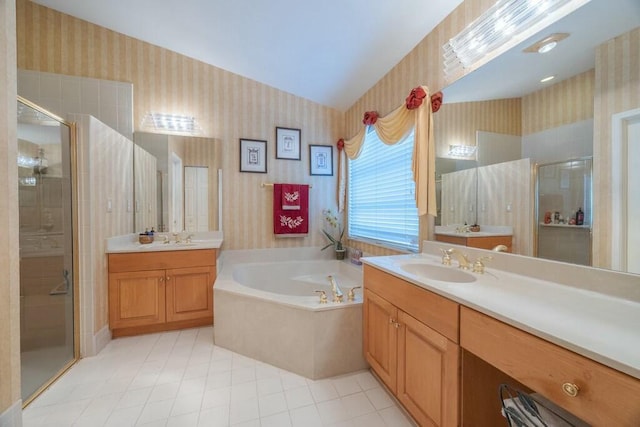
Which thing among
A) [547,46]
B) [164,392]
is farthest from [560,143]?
[164,392]

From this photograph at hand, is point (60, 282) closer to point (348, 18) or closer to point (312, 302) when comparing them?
point (312, 302)

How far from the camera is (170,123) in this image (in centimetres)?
268

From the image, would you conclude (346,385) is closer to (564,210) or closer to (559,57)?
(564,210)

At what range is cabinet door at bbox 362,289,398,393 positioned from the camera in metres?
1.39

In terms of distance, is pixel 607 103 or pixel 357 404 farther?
pixel 357 404

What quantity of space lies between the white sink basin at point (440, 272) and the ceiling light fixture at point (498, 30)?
3.95 ft

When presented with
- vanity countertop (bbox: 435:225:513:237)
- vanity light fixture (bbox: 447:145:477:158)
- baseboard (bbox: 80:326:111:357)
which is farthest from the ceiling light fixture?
baseboard (bbox: 80:326:111:357)

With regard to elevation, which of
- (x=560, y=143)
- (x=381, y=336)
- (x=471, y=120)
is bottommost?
(x=381, y=336)

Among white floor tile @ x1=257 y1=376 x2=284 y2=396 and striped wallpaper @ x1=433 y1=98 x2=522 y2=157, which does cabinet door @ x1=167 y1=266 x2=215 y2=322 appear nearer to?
white floor tile @ x1=257 y1=376 x2=284 y2=396

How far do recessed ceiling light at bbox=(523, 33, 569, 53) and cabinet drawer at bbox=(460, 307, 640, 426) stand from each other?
4.09 ft

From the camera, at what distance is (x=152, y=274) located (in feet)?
7.30

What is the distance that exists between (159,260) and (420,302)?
220 centimetres

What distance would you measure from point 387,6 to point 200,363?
282cm

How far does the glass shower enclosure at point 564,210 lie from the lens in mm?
1016
